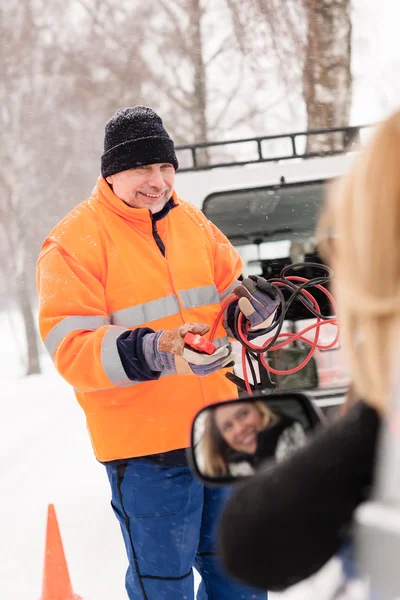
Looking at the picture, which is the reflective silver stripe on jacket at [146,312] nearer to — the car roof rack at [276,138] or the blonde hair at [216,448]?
the blonde hair at [216,448]

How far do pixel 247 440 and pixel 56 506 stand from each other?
14.5 feet

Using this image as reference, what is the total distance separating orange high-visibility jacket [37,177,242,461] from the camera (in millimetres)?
2258

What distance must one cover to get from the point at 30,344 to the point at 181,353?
13703mm

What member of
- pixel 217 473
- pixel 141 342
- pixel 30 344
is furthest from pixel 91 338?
pixel 30 344

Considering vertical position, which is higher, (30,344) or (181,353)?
(181,353)

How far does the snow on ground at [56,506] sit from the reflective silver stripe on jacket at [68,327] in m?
1.68

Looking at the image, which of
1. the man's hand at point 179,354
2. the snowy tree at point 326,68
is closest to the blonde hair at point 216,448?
the man's hand at point 179,354

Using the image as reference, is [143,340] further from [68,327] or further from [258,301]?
[258,301]

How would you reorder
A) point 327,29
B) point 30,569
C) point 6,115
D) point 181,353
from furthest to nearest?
1. point 6,115
2. point 327,29
3. point 30,569
4. point 181,353

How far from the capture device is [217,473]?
112cm

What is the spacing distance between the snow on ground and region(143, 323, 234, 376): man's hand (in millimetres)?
1527

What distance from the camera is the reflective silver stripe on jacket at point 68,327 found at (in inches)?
88.8

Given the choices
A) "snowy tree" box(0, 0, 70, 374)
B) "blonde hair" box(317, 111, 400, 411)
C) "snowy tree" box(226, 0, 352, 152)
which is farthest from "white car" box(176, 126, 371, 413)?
"snowy tree" box(0, 0, 70, 374)

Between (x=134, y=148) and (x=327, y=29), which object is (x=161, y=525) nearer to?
(x=134, y=148)
